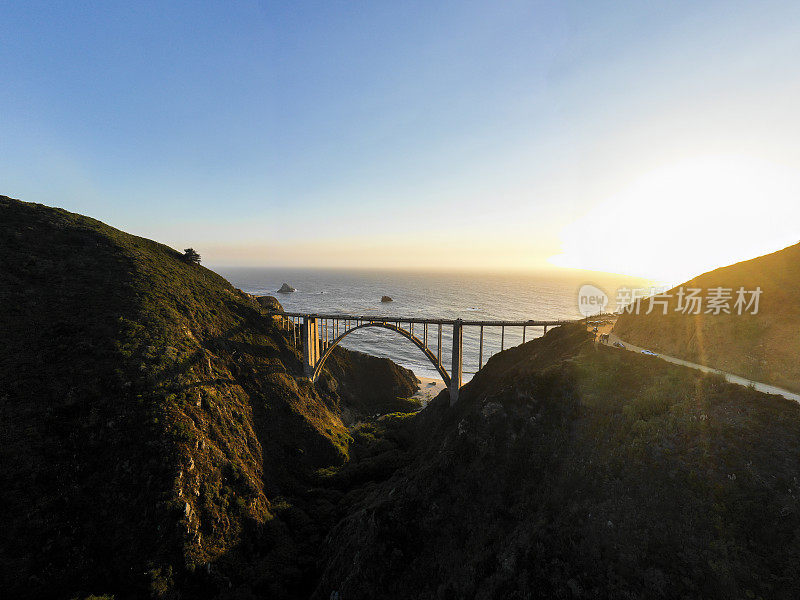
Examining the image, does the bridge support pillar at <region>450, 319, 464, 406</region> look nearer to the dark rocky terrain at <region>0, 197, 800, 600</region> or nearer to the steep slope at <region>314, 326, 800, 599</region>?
the dark rocky terrain at <region>0, 197, 800, 600</region>

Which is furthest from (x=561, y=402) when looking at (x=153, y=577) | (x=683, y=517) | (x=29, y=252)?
(x=29, y=252)

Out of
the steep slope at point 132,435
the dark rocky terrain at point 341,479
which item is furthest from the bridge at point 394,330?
the steep slope at point 132,435

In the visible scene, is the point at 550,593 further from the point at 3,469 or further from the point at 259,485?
the point at 3,469

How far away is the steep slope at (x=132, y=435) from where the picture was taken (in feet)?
60.6

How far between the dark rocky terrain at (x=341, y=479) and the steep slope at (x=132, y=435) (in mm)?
137

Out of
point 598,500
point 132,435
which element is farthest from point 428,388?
point 598,500

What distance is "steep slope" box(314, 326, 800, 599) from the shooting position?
1133cm

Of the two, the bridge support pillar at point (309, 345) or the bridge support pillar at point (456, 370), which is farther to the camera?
the bridge support pillar at point (309, 345)

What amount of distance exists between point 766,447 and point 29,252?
6714 centimetres

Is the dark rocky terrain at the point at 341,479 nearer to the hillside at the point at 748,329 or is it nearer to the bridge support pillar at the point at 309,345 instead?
the hillside at the point at 748,329

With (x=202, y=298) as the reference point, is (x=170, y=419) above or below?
below

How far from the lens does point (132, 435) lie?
22.6 metres

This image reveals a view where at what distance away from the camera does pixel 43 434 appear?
2122 cm

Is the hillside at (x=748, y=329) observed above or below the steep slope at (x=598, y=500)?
above
